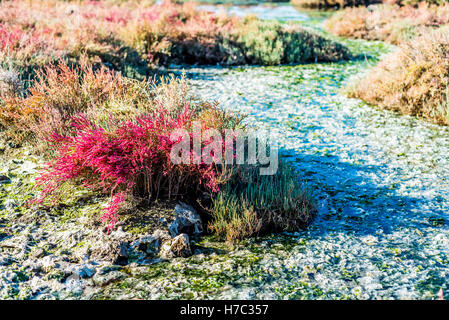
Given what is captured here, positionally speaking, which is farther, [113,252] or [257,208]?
[257,208]

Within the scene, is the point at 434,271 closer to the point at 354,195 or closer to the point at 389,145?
the point at 354,195

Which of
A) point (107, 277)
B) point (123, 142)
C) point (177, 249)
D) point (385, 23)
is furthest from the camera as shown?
point (385, 23)

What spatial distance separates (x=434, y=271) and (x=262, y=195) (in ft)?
6.12

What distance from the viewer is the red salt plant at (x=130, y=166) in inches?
187

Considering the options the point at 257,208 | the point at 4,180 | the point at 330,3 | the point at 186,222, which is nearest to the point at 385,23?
the point at 330,3

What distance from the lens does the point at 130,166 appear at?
4789mm

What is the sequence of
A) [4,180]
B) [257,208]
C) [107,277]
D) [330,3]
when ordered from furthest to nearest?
[330,3] < [4,180] < [257,208] < [107,277]

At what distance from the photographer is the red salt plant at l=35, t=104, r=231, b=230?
4.76 m

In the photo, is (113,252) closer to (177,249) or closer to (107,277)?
(107,277)

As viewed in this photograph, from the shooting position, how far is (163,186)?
16.8 ft

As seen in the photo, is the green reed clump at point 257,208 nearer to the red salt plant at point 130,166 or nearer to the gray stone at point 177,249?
the red salt plant at point 130,166

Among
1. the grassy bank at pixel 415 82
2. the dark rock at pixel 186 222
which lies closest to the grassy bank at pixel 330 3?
the grassy bank at pixel 415 82

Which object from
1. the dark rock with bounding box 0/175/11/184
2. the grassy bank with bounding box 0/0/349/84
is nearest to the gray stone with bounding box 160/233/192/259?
the dark rock with bounding box 0/175/11/184

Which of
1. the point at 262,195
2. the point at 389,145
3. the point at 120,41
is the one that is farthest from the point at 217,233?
the point at 120,41
